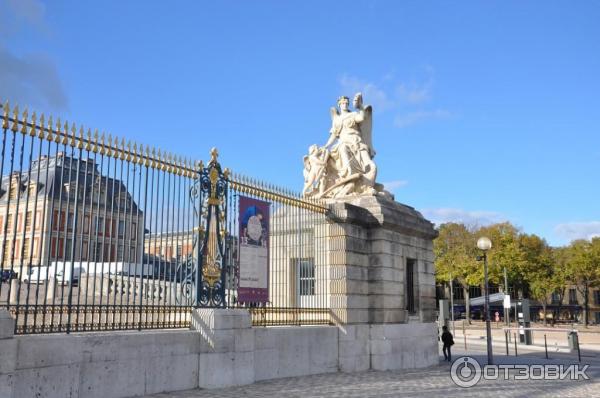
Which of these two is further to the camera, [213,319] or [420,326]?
[420,326]

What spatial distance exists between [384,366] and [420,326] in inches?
93.5

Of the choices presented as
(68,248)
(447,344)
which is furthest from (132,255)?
(447,344)

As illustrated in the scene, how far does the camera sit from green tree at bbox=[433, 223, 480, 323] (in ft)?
186

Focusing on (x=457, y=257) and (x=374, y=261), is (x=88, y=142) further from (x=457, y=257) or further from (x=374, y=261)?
(x=457, y=257)

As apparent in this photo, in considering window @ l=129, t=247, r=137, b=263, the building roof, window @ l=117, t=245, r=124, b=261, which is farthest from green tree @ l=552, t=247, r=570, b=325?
the building roof

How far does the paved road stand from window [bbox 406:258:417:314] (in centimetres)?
216

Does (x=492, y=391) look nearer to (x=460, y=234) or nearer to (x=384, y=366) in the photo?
(x=384, y=366)

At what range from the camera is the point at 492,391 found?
11898 millimetres

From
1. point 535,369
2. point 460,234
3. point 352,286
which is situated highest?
point 460,234

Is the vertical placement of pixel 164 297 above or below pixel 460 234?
below

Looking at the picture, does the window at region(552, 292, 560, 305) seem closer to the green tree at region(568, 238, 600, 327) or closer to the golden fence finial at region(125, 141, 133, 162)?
the green tree at region(568, 238, 600, 327)

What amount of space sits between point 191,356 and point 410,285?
28.2 feet

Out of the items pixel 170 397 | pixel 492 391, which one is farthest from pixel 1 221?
pixel 492 391

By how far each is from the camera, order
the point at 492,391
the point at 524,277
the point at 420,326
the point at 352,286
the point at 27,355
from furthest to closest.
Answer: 1. the point at 524,277
2. the point at 420,326
3. the point at 352,286
4. the point at 492,391
5. the point at 27,355
